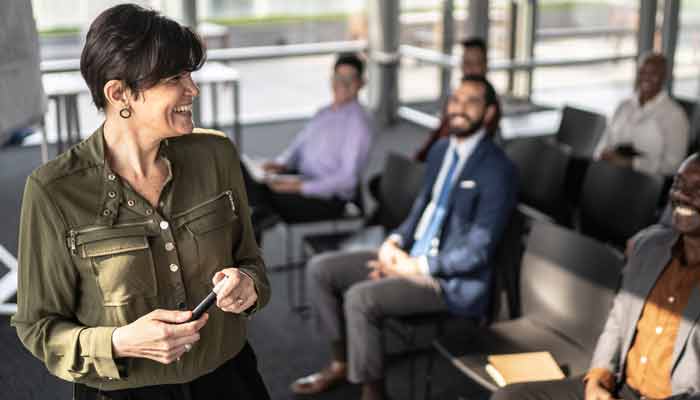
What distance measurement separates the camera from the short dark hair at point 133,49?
5.29 ft

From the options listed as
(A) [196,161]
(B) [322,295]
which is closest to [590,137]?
(B) [322,295]

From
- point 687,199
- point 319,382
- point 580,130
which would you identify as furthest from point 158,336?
point 580,130

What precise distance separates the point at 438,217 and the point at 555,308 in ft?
2.41

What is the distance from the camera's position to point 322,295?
13.4 ft

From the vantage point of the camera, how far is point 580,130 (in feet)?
19.8

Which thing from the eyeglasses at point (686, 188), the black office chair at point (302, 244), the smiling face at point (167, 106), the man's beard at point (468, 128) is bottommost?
the black office chair at point (302, 244)

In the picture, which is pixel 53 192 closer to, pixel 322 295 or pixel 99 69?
pixel 99 69

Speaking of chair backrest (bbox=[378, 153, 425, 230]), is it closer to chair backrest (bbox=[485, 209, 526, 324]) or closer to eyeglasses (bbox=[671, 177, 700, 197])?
chair backrest (bbox=[485, 209, 526, 324])

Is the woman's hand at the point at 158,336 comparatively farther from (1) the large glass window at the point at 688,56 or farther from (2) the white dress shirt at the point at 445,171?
(1) the large glass window at the point at 688,56

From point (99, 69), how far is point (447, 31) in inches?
322

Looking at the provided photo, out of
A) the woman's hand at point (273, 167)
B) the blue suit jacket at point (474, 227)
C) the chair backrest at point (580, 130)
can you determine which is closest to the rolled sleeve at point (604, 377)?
the blue suit jacket at point (474, 227)

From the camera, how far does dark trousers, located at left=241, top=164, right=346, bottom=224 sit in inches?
192

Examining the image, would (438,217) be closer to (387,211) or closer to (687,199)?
(387,211)

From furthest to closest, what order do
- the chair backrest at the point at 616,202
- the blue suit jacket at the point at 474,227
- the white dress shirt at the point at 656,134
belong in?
the white dress shirt at the point at 656,134, the chair backrest at the point at 616,202, the blue suit jacket at the point at 474,227
